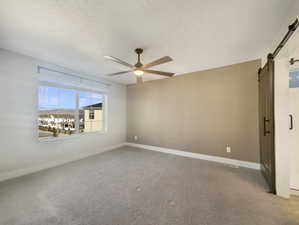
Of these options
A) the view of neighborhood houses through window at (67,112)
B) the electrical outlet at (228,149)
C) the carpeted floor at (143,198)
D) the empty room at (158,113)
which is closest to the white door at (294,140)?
the empty room at (158,113)

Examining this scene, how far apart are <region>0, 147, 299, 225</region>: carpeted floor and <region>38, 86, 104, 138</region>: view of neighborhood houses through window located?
1.08 metres

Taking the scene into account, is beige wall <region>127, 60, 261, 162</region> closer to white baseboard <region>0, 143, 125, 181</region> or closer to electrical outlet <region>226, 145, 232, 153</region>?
electrical outlet <region>226, 145, 232, 153</region>

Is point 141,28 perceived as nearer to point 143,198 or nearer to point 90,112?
point 143,198

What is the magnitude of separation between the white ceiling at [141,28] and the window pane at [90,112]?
4.64 ft

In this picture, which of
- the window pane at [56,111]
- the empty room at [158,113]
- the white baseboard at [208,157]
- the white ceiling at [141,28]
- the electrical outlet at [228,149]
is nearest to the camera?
the white ceiling at [141,28]

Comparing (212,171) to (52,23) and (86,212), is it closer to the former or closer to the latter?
(86,212)

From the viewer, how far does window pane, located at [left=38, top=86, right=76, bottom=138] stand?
3094 millimetres

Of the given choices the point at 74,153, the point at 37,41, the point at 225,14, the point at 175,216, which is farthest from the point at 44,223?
the point at 225,14

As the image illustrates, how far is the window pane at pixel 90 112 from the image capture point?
3.92 m

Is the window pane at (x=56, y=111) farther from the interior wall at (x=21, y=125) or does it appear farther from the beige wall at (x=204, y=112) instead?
the beige wall at (x=204, y=112)

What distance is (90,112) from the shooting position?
418cm

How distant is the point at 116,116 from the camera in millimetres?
4836

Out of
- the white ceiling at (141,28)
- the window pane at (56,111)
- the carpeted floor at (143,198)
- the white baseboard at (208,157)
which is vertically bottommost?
the carpeted floor at (143,198)

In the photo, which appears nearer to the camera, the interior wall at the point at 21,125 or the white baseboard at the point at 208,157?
the interior wall at the point at 21,125
